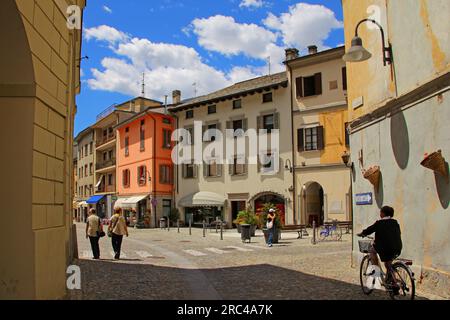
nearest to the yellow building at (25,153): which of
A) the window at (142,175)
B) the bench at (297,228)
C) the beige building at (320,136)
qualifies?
the bench at (297,228)

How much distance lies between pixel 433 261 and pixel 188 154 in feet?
101

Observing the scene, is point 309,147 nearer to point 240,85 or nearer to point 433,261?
point 240,85

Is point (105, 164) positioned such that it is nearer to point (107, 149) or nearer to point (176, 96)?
point (107, 149)

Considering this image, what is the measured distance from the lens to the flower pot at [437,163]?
24.5ft

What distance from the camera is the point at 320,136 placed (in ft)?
94.5

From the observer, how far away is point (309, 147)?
29484mm

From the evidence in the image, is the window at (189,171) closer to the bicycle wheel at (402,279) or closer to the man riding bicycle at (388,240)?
the man riding bicycle at (388,240)

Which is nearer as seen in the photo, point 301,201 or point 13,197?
point 13,197

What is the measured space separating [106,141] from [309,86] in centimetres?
2764

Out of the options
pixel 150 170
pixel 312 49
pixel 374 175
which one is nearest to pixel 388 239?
pixel 374 175

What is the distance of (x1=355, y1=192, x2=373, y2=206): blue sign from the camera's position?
10602 mm

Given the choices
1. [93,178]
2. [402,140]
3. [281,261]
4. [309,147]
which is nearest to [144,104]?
[93,178]

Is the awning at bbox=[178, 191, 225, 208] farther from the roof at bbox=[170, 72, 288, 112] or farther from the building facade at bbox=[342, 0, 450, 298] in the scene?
the building facade at bbox=[342, 0, 450, 298]

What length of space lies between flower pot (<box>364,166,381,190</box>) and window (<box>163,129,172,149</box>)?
30.4 m
